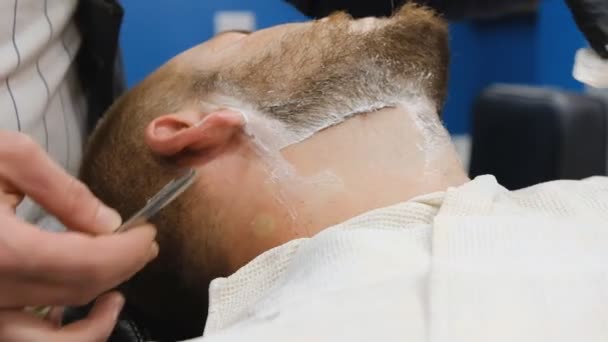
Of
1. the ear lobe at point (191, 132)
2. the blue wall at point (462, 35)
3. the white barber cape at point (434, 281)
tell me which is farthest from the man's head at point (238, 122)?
the blue wall at point (462, 35)

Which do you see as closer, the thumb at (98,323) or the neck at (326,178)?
the thumb at (98,323)

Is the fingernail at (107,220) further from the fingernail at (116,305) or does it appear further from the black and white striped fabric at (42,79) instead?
the black and white striped fabric at (42,79)

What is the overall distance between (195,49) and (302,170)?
0.26 m

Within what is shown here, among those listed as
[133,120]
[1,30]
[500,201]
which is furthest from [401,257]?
[1,30]

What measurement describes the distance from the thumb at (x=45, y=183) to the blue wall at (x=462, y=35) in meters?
1.40

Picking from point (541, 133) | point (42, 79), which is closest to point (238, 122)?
point (42, 79)

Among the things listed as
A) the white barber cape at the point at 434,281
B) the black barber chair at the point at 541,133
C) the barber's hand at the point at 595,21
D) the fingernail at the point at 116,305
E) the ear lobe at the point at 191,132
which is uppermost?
the barber's hand at the point at 595,21

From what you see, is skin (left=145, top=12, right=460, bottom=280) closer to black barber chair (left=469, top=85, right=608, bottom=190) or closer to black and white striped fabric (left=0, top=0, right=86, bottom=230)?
black and white striped fabric (left=0, top=0, right=86, bottom=230)

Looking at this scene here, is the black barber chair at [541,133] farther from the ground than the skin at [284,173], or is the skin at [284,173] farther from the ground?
the skin at [284,173]

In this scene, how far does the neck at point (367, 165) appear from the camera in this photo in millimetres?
819

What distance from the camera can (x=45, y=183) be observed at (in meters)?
0.59

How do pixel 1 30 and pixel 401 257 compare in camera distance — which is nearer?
pixel 401 257

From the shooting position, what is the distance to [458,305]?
1.91 ft

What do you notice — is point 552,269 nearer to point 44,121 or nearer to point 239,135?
point 239,135
